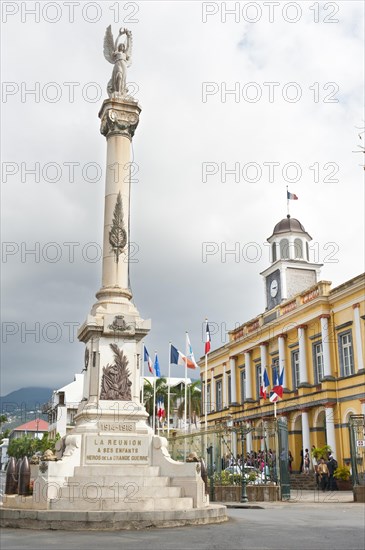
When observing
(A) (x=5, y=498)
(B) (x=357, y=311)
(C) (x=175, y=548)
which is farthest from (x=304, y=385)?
(C) (x=175, y=548)

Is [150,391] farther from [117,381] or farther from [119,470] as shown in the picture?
[119,470]

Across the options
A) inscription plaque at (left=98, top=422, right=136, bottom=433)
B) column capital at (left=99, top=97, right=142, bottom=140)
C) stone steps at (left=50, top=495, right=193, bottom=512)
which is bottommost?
stone steps at (left=50, top=495, right=193, bottom=512)

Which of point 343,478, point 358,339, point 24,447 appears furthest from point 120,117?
point 24,447

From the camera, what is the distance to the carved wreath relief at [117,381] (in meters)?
14.6

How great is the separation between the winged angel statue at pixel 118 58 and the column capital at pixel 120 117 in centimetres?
48

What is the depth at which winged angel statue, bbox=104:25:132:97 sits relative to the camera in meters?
17.9

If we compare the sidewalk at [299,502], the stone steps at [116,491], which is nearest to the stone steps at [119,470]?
the stone steps at [116,491]

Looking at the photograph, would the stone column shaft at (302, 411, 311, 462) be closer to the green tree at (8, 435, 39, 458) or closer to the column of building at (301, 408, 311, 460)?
the column of building at (301, 408, 311, 460)

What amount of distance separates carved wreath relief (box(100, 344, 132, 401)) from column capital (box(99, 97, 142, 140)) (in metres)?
6.29

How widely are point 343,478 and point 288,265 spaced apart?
74.1ft

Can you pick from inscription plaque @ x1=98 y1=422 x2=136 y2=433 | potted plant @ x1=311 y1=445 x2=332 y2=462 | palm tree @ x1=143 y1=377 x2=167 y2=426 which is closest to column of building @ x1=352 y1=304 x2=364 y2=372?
potted plant @ x1=311 y1=445 x2=332 y2=462

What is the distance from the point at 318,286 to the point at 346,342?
392 centimetres

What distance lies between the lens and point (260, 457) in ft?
90.8

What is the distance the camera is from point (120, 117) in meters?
17.2
